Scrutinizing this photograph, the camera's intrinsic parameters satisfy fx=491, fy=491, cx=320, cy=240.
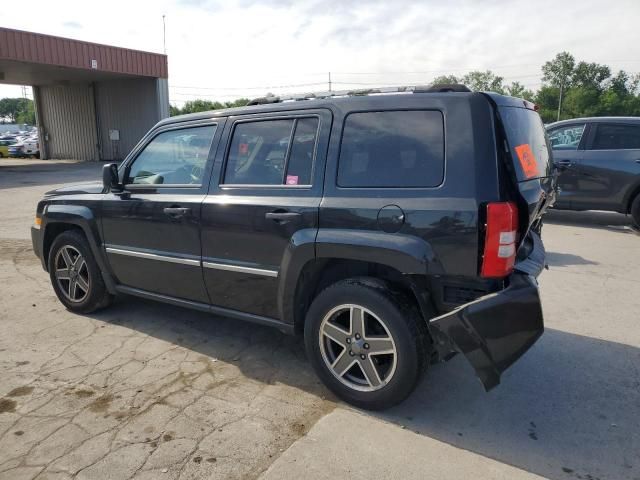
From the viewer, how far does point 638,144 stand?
26.8ft

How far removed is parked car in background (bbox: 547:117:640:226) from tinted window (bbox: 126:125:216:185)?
6.42 m

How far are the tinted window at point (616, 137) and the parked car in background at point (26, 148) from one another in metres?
32.4

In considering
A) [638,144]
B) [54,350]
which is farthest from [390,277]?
[638,144]

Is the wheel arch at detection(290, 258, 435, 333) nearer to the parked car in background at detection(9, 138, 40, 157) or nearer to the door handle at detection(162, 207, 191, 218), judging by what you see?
the door handle at detection(162, 207, 191, 218)

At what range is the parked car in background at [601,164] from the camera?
816 cm

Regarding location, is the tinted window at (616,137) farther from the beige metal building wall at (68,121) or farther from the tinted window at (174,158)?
the beige metal building wall at (68,121)

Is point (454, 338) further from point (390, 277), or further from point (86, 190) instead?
point (86, 190)

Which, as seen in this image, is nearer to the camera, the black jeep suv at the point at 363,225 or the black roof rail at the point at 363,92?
the black jeep suv at the point at 363,225

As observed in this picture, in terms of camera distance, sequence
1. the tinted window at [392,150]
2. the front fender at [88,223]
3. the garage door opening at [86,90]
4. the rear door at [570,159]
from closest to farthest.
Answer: the tinted window at [392,150] < the front fender at [88,223] < the rear door at [570,159] < the garage door opening at [86,90]

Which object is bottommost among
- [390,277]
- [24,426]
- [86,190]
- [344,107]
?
[24,426]

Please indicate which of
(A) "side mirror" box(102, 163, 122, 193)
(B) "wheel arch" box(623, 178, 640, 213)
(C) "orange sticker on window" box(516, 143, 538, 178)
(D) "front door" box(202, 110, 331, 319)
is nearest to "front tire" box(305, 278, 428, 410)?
(D) "front door" box(202, 110, 331, 319)

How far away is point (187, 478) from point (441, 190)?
200 cm

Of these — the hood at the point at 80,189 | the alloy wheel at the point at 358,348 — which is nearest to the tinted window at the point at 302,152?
the alloy wheel at the point at 358,348

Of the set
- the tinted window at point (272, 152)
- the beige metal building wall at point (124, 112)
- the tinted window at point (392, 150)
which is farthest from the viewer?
the beige metal building wall at point (124, 112)
